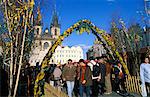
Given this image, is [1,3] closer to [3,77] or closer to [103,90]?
[3,77]

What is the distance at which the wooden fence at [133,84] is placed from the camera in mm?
14425

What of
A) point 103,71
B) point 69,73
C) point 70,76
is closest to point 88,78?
point 70,76

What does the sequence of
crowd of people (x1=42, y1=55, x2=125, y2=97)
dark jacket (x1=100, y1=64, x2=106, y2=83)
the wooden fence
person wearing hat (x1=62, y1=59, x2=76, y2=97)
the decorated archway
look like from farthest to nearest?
the wooden fence
dark jacket (x1=100, y1=64, x2=106, y2=83)
the decorated archway
person wearing hat (x1=62, y1=59, x2=76, y2=97)
crowd of people (x1=42, y1=55, x2=125, y2=97)

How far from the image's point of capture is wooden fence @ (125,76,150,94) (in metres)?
14.4

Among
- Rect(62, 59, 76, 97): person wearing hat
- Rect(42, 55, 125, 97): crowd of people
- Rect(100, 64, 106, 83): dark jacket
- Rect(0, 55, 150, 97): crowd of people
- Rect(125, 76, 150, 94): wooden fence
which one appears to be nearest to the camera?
Rect(0, 55, 150, 97): crowd of people

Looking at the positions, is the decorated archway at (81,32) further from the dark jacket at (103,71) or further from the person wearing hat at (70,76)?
the dark jacket at (103,71)

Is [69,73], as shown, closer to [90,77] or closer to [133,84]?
[90,77]

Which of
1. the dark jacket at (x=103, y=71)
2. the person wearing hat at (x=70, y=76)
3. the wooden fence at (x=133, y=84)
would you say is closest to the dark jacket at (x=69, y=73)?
the person wearing hat at (x=70, y=76)

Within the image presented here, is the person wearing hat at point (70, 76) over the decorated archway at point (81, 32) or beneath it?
beneath

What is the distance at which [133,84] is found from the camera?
14.9 meters

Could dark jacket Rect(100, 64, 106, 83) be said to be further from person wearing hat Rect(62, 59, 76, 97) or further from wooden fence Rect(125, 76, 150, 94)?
wooden fence Rect(125, 76, 150, 94)

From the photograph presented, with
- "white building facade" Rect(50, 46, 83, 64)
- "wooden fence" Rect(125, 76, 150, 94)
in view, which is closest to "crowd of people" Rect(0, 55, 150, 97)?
"wooden fence" Rect(125, 76, 150, 94)

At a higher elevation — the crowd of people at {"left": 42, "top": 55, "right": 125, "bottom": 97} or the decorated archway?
the decorated archway

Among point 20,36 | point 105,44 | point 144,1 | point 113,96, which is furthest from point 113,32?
point 20,36
